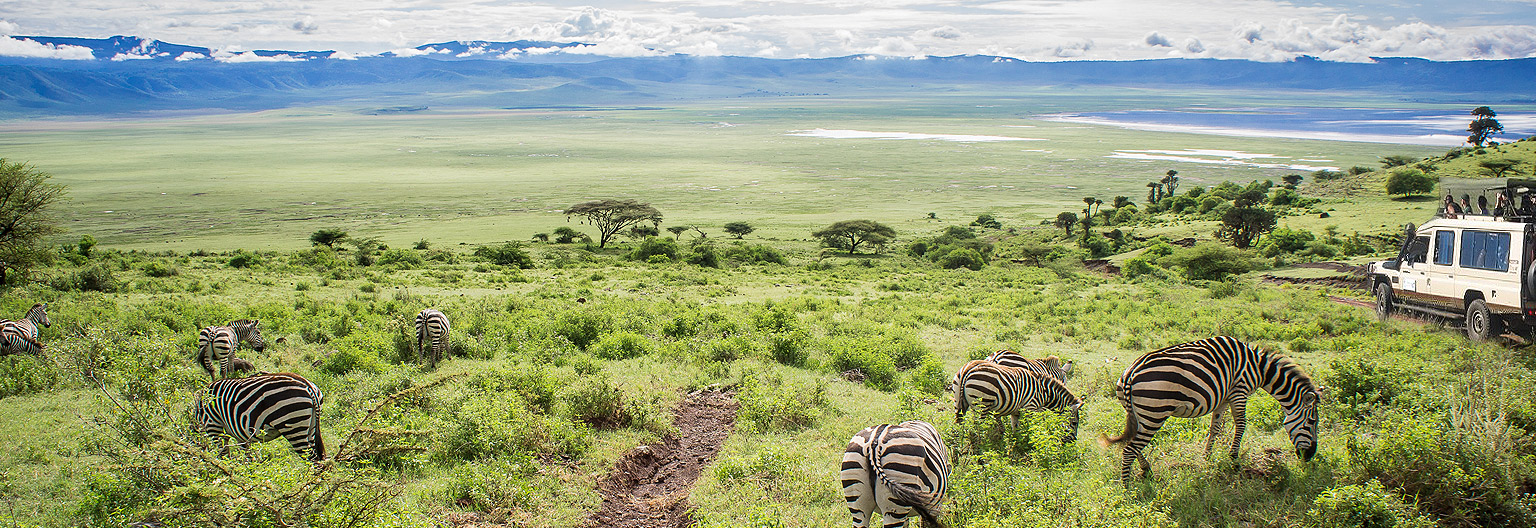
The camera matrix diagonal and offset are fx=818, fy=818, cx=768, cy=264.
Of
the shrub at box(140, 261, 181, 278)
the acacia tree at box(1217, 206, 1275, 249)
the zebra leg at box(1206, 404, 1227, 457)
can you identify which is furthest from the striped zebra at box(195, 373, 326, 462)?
the acacia tree at box(1217, 206, 1275, 249)

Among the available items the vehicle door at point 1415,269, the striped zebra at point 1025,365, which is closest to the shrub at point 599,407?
the striped zebra at point 1025,365

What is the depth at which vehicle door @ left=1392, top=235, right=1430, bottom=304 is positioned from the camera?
1531 cm

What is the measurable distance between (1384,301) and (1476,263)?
3.22 metres

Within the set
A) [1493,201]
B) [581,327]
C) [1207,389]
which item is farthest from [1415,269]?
[581,327]

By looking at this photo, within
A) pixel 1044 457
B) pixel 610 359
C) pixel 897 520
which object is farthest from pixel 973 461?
pixel 610 359

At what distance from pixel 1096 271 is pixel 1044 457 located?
31845 millimetres

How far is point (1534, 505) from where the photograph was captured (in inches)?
243

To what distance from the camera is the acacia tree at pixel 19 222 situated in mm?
21453

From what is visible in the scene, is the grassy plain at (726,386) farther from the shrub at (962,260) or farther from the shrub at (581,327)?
the shrub at (962,260)

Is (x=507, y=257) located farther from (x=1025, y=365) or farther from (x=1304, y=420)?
(x=1304, y=420)

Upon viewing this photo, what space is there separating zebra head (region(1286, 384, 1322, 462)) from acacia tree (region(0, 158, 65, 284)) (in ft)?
92.4

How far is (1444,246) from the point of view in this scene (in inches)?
575

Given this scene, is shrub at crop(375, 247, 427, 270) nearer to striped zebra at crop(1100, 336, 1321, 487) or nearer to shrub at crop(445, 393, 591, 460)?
shrub at crop(445, 393, 591, 460)

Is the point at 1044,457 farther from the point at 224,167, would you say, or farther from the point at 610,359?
the point at 224,167
